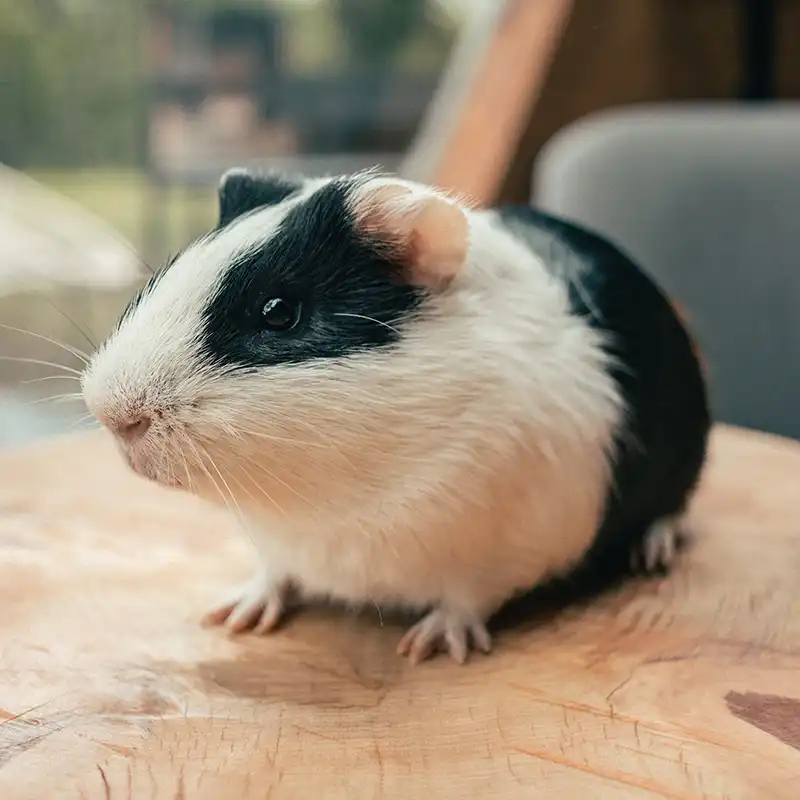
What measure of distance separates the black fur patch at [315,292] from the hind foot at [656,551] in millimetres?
582

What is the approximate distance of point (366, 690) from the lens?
111 cm

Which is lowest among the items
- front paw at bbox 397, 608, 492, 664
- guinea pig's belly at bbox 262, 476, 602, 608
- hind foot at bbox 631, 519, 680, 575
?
front paw at bbox 397, 608, 492, 664

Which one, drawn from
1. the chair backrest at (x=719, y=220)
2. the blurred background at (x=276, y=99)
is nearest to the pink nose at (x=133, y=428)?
the blurred background at (x=276, y=99)

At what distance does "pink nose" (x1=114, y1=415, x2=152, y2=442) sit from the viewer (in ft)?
3.36

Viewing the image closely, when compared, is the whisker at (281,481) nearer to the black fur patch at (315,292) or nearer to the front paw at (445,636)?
the black fur patch at (315,292)

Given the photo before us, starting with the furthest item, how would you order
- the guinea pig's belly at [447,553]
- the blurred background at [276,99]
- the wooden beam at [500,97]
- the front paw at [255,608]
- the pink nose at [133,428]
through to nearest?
the wooden beam at [500,97] → the blurred background at [276,99] → the front paw at [255,608] → the guinea pig's belly at [447,553] → the pink nose at [133,428]

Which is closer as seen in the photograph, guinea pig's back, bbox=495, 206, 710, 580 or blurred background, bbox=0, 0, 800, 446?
guinea pig's back, bbox=495, 206, 710, 580

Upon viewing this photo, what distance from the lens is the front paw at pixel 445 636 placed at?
3.93 ft

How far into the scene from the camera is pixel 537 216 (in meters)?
1.48

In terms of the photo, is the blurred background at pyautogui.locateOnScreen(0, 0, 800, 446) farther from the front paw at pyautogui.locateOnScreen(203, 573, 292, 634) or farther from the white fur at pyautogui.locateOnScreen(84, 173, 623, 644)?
the white fur at pyautogui.locateOnScreen(84, 173, 623, 644)

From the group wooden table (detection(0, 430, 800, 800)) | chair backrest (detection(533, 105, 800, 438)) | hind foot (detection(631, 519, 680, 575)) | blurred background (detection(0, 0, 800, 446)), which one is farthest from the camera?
chair backrest (detection(533, 105, 800, 438))

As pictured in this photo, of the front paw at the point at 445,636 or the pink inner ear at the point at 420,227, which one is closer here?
the pink inner ear at the point at 420,227

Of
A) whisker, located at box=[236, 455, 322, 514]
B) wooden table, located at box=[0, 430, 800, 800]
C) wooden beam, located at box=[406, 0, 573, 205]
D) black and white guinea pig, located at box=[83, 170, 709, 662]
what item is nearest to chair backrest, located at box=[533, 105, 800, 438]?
wooden beam, located at box=[406, 0, 573, 205]

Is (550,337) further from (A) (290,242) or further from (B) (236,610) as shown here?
(B) (236,610)
